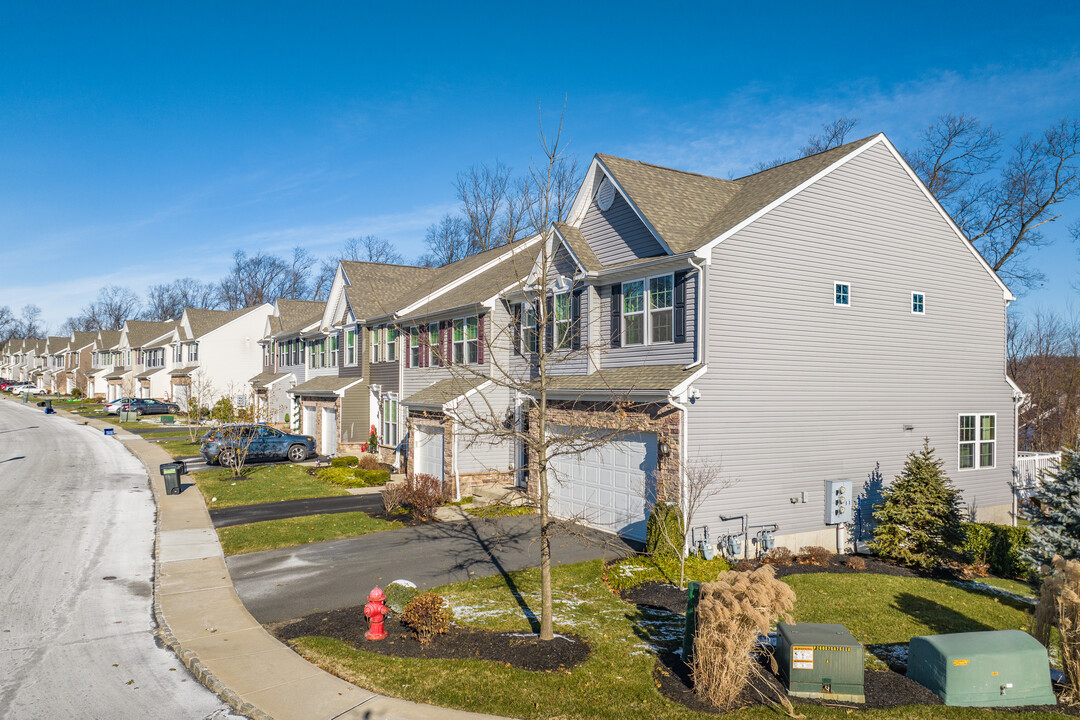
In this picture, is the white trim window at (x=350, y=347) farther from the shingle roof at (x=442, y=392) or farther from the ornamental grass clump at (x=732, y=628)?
the ornamental grass clump at (x=732, y=628)

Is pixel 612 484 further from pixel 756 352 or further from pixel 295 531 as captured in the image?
pixel 295 531

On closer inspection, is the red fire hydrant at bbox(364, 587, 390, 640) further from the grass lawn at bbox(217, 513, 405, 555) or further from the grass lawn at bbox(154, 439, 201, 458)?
the grass lawn at bbox(154, 439, 201, 458)

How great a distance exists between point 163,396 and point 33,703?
196ft

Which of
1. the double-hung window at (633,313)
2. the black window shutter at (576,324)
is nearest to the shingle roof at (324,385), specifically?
the black window shutter at (576,324)

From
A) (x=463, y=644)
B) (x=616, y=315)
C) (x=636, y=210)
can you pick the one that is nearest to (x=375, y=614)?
(x=463, y=644)

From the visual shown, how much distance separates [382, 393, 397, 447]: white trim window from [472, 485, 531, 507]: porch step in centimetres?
799

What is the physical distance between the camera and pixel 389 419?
2938 centimetres

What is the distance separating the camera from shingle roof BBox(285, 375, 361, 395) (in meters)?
31.3

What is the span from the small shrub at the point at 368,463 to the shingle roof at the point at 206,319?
34133 mm

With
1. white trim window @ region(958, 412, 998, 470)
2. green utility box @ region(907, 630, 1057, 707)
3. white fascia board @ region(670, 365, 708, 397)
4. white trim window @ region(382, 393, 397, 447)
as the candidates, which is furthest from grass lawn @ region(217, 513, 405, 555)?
white trim window @ region(958, 412, 998, 470)

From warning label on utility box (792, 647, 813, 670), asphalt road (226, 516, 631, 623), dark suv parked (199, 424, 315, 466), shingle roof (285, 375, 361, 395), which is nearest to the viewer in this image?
warning label on utility box (792, 647, 813, 670)

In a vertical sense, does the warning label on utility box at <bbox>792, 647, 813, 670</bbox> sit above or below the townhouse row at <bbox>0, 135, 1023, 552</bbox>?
below

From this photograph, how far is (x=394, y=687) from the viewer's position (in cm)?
830

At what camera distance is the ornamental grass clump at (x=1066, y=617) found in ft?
27.0
